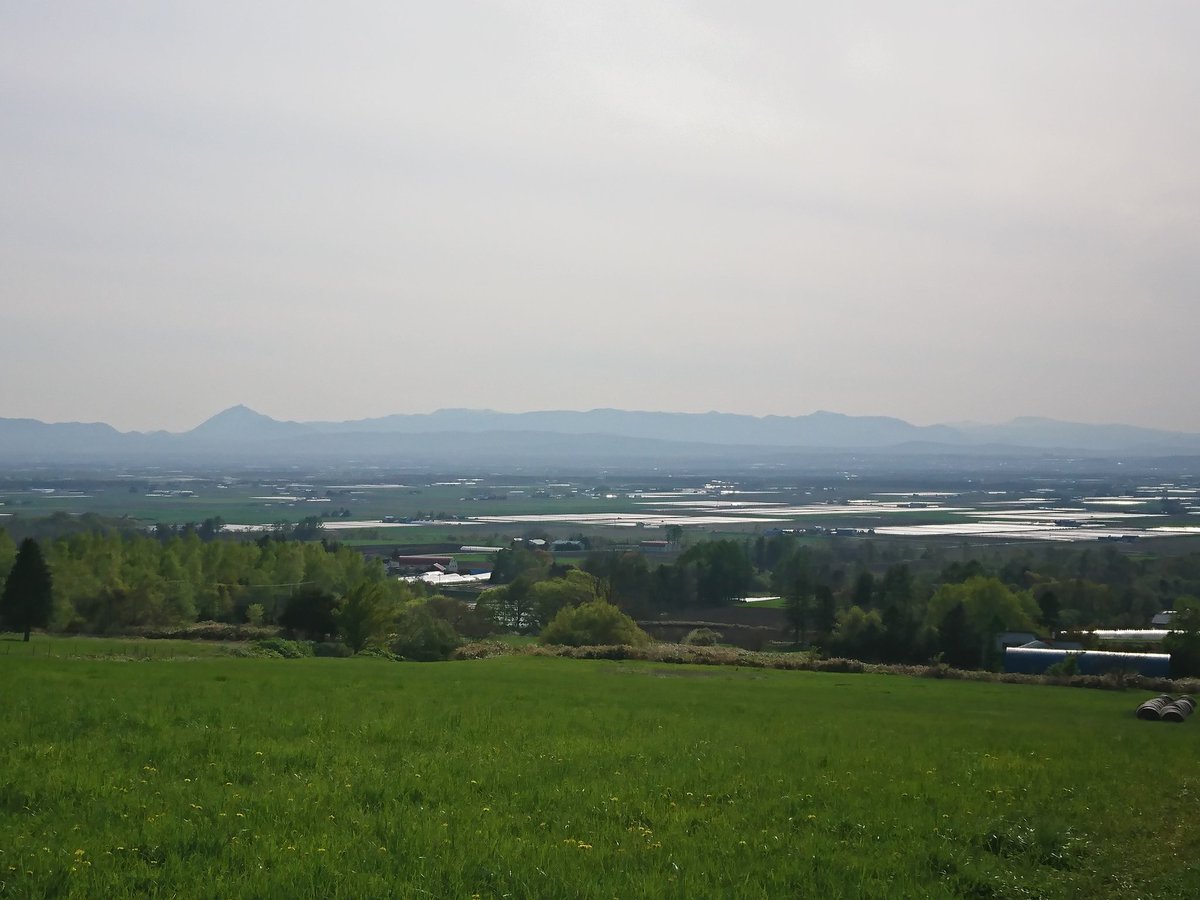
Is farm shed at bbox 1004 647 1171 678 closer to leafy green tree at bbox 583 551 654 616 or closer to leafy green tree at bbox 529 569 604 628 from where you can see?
leafy green tree at bbox 529 569 604 628

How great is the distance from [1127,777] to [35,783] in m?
15.6

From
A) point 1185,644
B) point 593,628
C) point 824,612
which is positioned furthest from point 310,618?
point 1185,644

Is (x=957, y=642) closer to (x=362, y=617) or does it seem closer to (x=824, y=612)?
(x=824, y=612)

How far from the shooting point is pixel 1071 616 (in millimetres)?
82125

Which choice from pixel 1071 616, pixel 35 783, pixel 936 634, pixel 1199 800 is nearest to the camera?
pixel 35 783

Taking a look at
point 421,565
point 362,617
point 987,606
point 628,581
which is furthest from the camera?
point 421,565

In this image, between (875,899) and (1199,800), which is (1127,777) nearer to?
(1199,800)

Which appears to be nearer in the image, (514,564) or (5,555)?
(5,555)

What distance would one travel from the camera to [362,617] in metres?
56.4

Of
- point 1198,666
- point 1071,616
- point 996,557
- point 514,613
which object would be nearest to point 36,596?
point 514,613

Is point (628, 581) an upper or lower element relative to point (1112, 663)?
lower

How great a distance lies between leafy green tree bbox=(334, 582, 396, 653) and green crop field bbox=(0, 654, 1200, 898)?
108 ft

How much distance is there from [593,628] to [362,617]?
16.1 meters

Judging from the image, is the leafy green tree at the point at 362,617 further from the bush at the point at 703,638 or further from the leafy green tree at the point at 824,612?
the leafy green tree at the point at 824,612
